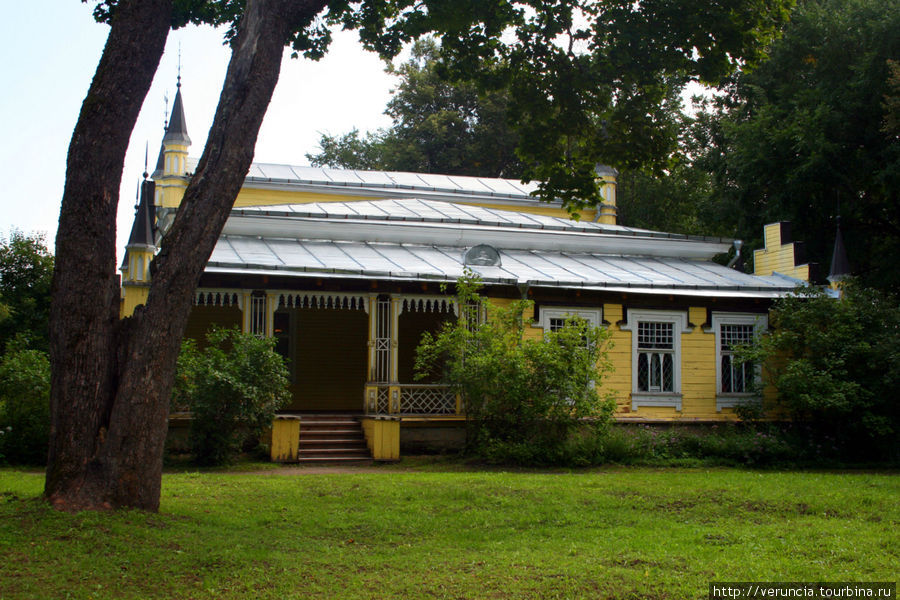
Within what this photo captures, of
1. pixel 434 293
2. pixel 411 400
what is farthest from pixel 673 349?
pixel 411 400

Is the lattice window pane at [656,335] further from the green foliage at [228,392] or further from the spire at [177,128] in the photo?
the spire at [177,128]

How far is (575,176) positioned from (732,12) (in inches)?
127

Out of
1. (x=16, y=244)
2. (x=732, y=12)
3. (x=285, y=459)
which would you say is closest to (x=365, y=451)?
(x=285, y=459)

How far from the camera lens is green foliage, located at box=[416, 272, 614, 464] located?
15461mm

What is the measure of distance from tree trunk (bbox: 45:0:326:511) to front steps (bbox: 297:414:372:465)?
7.08 metres

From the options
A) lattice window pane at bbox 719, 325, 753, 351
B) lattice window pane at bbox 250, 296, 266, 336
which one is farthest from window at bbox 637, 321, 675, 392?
lattice window pane at bbox 250, 296, 266, 336

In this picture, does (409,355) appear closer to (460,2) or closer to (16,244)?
(460,2)

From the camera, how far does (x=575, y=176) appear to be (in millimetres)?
14102

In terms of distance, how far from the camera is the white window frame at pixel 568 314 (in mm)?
17922

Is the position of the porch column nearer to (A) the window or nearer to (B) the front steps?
(B) the front steps

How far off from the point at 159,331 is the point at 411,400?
346 inches

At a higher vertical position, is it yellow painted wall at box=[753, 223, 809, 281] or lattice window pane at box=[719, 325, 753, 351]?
yellow painted wall at box=[753, 223, 809, 281]

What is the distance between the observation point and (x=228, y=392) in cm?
1451

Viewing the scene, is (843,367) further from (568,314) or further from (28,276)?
(28,276)
